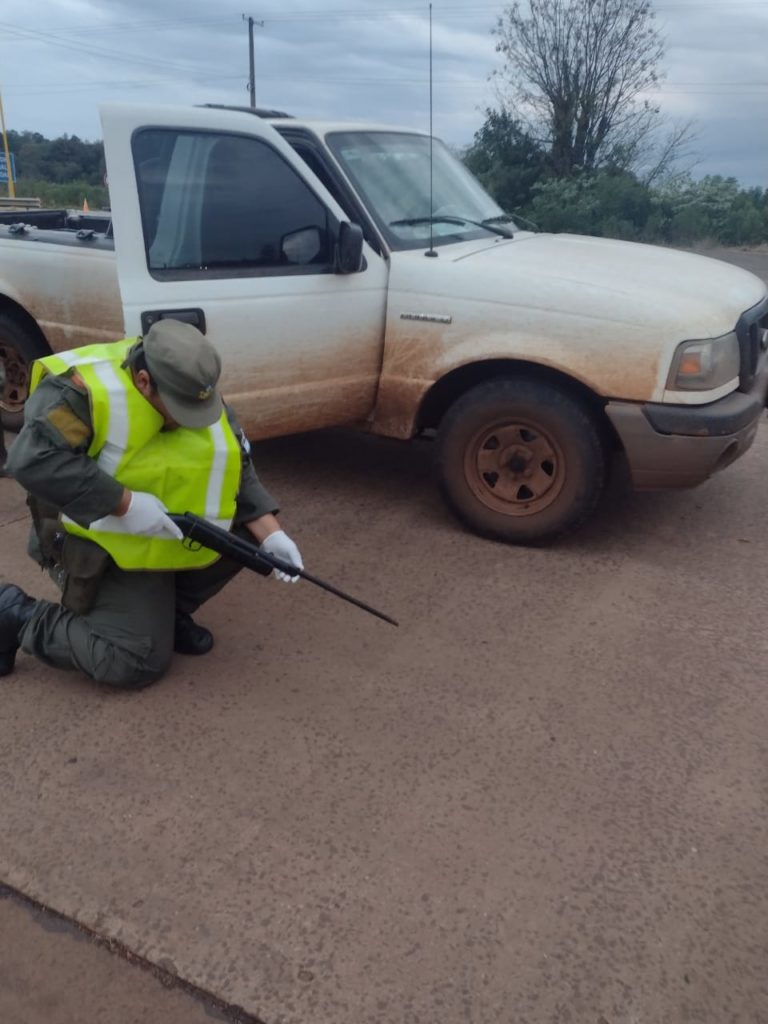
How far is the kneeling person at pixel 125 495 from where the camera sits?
2.88 m

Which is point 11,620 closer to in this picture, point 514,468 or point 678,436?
point 514,468

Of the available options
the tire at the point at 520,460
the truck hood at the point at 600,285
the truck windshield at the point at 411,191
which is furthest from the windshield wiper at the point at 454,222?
the tire at the point at 520,460

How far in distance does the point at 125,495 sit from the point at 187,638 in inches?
28.7

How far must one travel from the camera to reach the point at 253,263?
14.1 feet

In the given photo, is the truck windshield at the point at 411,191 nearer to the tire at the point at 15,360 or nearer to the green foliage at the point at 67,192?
the tire at the point at 15,360

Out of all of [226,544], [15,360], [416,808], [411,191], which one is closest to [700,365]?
[411,191]

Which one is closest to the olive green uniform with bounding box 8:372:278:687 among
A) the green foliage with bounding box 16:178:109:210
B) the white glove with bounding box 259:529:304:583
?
the white glove with bounding box 259:529:304:583

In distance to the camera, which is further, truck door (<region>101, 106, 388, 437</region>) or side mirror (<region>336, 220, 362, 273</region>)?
side mirror (<region>336, 220, 362, 273</region>)

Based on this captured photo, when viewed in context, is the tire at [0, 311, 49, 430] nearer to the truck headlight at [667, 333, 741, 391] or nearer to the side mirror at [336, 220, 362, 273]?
the side mirror at [336, 220, 362, 273]

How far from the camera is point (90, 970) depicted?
2.17 m

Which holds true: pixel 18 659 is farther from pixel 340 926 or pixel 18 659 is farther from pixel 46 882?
pixel 340 926

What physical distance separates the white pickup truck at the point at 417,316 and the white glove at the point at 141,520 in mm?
1219

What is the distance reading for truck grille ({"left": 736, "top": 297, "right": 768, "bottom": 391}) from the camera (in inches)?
164

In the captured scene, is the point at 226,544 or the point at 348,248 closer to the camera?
the point at 226,544
